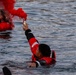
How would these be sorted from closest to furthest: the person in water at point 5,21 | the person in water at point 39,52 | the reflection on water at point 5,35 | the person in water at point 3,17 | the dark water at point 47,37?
A: 1. the person in water at point 39,52
2. the dark water at point 47,37
3. the reflection on water at point 5,35
4. the person in water at point 5,21
5. the person in water at point 3,17

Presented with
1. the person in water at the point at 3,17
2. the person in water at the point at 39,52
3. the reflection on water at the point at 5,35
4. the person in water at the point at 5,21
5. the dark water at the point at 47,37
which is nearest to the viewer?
the person in water at the point at 39,52

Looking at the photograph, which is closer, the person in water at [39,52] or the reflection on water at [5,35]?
the person in water at [39,52]

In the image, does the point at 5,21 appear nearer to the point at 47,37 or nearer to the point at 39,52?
the point at 47,37

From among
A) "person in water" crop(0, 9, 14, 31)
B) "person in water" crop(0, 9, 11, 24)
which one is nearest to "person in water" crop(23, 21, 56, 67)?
"person in water" crop(0, 9, 14, 31)

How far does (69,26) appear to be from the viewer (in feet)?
57.7

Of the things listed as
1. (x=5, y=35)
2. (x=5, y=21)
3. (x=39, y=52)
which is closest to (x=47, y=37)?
(x=5, y=35)

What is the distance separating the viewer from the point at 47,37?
1555 centimetres

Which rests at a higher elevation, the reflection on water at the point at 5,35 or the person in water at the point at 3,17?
the person in water at the point at 3,17

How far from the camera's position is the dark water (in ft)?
38.1

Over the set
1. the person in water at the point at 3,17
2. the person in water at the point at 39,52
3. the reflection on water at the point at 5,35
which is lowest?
the reflection on water at the point at 5,35

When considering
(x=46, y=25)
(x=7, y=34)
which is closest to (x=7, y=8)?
(x=7, y=34)

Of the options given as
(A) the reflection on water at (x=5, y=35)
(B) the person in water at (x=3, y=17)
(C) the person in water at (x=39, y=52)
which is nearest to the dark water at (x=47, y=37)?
(A) the reflection on water at (x=5, y=35)

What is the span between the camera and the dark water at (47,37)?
38.1 feet

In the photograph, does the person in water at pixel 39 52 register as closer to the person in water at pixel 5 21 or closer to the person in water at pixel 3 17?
the person in water at pixel 5 21
